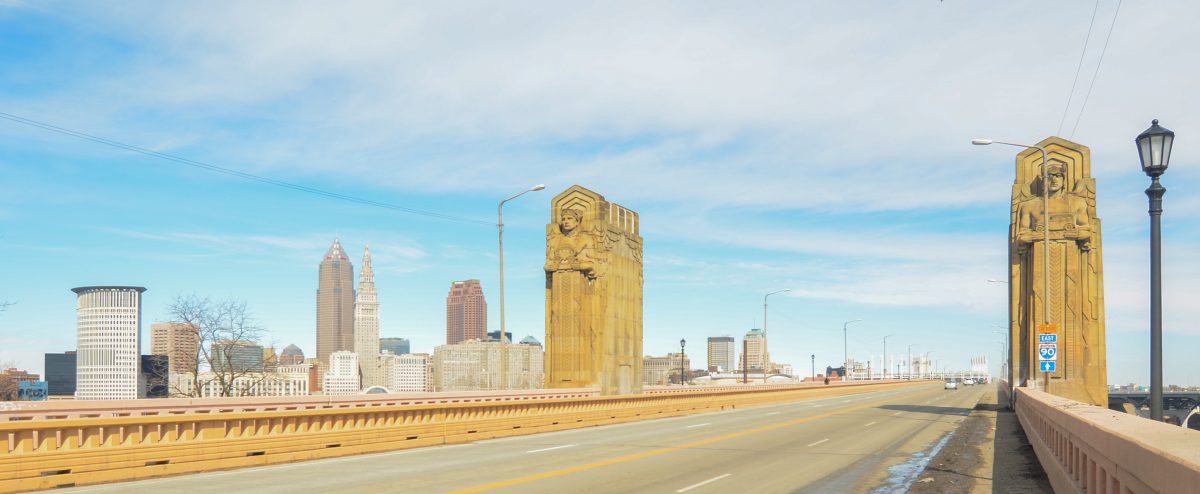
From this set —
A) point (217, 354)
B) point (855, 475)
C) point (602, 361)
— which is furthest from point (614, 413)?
point (217, 354)

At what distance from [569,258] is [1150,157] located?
41.5m

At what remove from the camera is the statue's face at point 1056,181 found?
4860 cm

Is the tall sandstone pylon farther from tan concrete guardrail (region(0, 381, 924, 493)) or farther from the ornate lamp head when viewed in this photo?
the ornate lamp head

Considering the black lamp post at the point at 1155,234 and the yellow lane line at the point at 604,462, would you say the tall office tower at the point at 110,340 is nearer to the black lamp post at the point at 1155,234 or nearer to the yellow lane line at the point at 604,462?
the yellow lane line at the point at 604,462

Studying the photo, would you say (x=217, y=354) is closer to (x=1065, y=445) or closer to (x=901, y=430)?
(x=901, y=430)

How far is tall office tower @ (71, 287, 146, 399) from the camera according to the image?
176375 mm

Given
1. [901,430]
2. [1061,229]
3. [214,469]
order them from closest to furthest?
[214,469]
[901,430]
[1061,229]

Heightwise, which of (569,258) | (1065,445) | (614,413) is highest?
(569,258)

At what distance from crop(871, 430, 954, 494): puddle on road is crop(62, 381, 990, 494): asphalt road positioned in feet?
0.07

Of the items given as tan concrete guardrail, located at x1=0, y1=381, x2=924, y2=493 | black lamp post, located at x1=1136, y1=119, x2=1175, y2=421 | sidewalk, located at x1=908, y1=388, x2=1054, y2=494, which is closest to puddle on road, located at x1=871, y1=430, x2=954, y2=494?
sidewalk, located at x1=908, y1=388, x2=1054, y2=494

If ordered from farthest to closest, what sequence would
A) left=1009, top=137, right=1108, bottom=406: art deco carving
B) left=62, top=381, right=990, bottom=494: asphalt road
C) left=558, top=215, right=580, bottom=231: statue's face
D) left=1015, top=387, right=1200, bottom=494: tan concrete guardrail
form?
1. left=558, top=215, right=580, bottom=231: statue's face
2. left=1009, top=137, right=1108, bottom=406: art deco carving
3. left=62, top=381, right=990, bottom=494: asphalt road
4. left=1015, top=387, right=1200, bottom=494: tan concrete guardrail

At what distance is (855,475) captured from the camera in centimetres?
1788

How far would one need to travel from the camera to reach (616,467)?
18562mm

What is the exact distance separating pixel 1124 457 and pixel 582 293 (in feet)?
154
